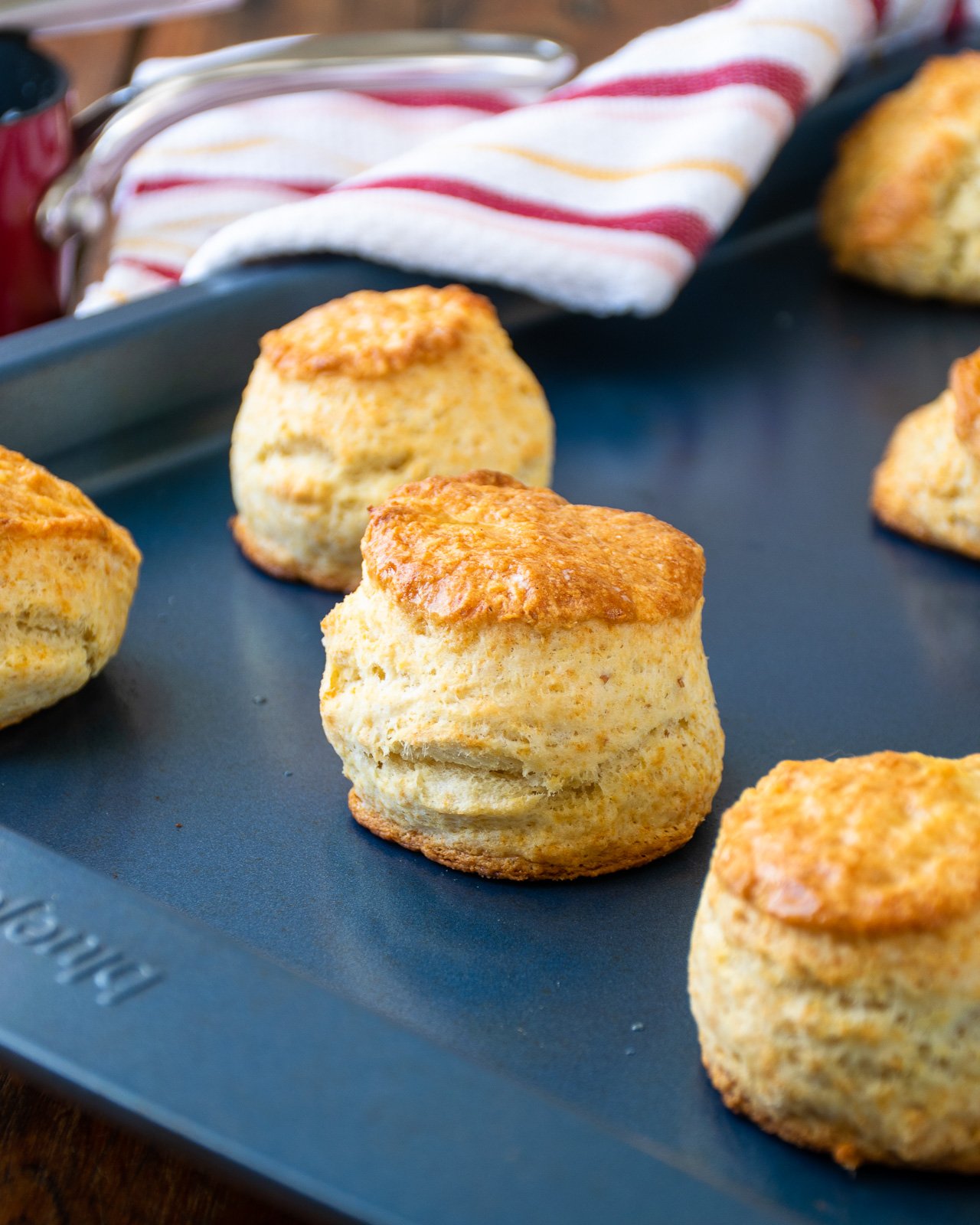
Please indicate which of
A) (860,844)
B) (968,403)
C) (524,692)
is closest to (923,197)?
(968,403)

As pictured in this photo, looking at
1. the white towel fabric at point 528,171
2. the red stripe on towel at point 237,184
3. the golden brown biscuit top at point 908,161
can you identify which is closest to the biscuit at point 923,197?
the golden brown biscuit top at point 908,161

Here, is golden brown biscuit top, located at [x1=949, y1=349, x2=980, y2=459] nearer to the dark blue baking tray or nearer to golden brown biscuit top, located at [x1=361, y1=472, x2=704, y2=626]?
the dark blue baking tray

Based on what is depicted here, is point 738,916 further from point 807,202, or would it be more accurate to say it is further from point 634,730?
point 807,202

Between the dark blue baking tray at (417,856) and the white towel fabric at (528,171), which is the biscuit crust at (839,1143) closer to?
the dark blue baking tray at (417,856)

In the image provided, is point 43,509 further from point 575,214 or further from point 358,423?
point 575,214

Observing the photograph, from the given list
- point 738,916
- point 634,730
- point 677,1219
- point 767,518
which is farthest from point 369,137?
point 677,1219
